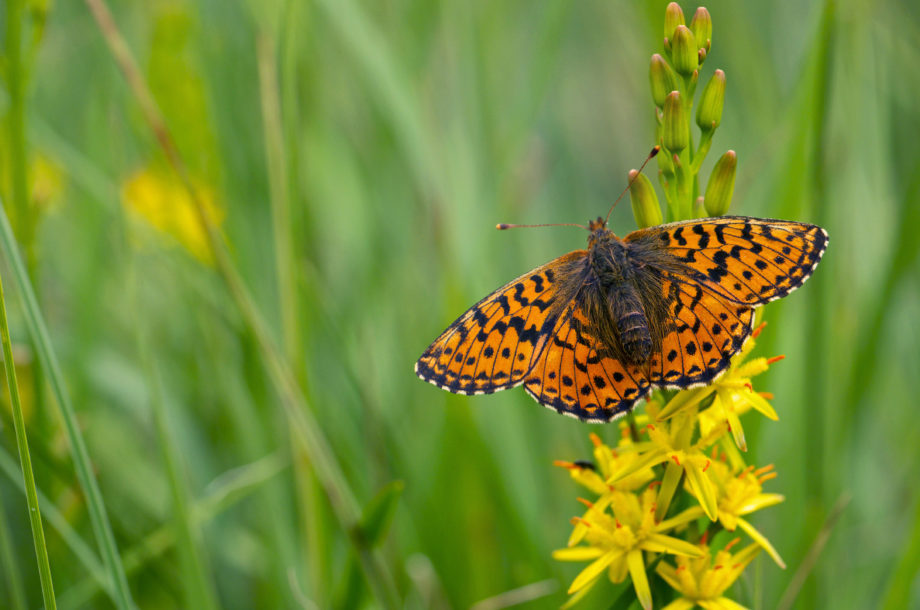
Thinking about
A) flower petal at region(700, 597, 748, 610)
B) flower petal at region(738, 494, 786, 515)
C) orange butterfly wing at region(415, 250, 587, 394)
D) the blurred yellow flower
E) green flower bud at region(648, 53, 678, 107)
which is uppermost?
the blurred yellow flower

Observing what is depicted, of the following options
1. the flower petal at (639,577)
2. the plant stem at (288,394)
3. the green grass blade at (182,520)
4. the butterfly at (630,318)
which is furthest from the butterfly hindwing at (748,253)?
the green grass blade at (182,520)

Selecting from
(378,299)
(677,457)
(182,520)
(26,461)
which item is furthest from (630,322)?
(378,299)

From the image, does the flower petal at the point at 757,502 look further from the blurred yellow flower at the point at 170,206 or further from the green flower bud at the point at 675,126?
the blurred yellow flower at the point at 170,206

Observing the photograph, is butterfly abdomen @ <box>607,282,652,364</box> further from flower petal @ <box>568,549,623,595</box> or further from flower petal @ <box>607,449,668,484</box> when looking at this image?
flower petal @ <box>568,549,623,595</box>

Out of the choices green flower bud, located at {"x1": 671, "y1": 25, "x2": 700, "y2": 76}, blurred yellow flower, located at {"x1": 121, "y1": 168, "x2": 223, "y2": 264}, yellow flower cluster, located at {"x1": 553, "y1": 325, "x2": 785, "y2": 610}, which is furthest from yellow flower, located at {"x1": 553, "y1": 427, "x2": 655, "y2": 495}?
blurred yellow flower, located at {"x1": 121, "y1": 168, "x2": 223, "y2": 264}

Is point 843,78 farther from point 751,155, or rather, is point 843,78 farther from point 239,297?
point 239,297

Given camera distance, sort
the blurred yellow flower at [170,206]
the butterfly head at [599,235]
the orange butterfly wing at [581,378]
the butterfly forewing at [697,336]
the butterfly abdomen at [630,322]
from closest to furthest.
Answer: the butterfly forewing at [697,336] → the orange butterfly wing at [581,378] → the butterfly abdomen at [630,322] → the butterfly head at [599,235] → the blurred yellow flower at [170,206]
